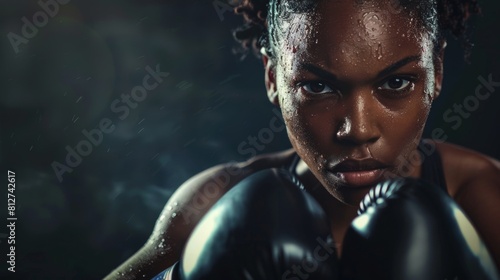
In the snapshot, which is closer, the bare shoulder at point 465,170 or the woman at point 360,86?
the woman at point 360,86

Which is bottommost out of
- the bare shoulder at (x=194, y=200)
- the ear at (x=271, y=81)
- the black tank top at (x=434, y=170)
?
the black tank top at (x=434, y=170)

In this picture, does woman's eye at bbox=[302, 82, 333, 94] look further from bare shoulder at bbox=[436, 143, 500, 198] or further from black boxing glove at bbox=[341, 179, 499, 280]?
bare shoulder at bbox=[436, 143, 500, 198]

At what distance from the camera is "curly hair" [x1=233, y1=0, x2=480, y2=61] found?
3.80 feet

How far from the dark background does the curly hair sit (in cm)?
18

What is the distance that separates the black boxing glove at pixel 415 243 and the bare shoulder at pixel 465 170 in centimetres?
47

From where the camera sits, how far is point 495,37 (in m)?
1.59

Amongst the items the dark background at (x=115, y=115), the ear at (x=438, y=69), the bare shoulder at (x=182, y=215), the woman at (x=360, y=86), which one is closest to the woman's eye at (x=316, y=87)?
the woman at (x=360, y=86)

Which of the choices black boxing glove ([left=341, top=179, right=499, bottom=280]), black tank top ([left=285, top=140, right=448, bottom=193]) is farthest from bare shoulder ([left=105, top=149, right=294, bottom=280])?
black boxing glove ([left=341, top=179, right=499, bottom=280])

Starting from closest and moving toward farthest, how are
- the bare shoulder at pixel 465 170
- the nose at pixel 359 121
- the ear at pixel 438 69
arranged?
1. the nose at pixel 359 121
2. the ear at pixel 438 69
3. the bare shoulder at pixel 465 170

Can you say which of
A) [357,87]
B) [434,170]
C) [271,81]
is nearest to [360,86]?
[357,87]

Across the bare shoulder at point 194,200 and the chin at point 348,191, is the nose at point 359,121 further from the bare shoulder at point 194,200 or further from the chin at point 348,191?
the bare shoulder at point 194,200

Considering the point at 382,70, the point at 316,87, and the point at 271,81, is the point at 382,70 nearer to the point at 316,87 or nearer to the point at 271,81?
the point at 316,87

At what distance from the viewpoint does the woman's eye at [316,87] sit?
3.42ft

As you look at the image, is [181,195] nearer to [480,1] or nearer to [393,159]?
[393,159]
